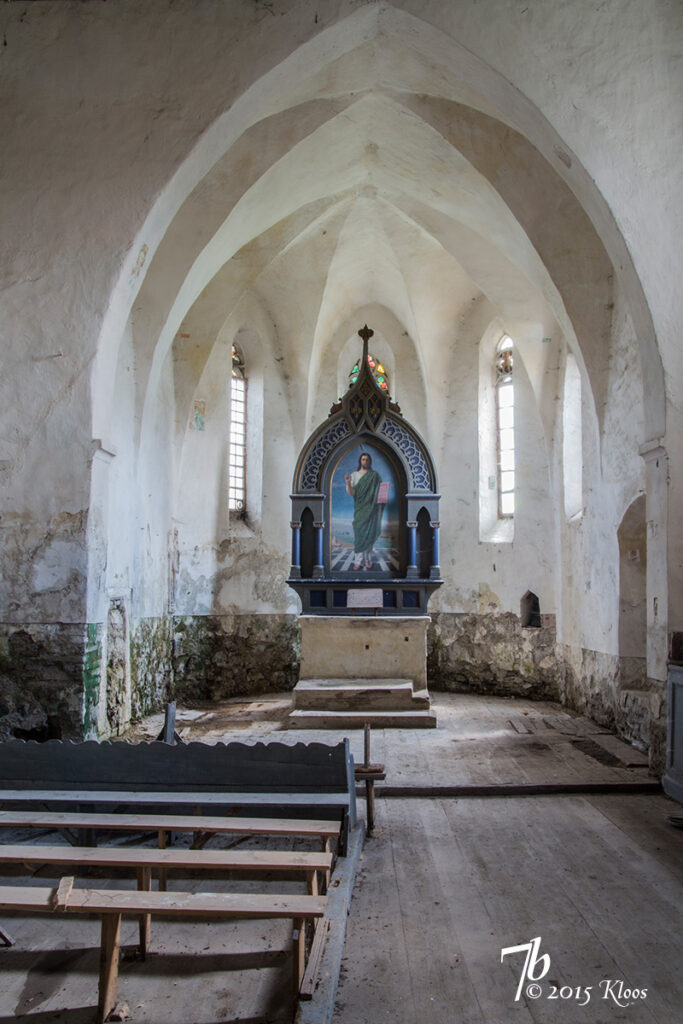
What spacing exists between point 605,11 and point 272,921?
23.8ft

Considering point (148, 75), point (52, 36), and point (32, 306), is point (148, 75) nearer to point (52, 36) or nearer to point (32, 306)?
point (52, 36)

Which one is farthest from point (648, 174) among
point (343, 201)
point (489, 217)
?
point (343, 201)

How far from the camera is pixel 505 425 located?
11.9 metres

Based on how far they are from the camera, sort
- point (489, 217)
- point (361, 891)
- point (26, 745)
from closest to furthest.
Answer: point (361, 891) → point (26, 745) → point (489, 217)

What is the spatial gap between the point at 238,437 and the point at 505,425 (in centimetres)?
432

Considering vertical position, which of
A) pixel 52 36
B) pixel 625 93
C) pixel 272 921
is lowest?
pixel 272 921

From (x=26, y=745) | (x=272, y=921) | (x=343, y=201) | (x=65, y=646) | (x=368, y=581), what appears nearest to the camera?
(x=272, y=921)

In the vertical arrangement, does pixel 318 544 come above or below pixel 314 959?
above

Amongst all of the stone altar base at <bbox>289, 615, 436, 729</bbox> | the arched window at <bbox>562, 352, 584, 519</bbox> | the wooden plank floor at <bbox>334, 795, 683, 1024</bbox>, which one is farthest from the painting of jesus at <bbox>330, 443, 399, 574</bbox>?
Answer: the wooden plank floor at <bbox>334, 795, 683, 1024</bbox>

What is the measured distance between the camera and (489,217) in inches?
351

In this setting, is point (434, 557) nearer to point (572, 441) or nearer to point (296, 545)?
point (296, 545)

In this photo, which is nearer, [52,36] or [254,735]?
[52,36]

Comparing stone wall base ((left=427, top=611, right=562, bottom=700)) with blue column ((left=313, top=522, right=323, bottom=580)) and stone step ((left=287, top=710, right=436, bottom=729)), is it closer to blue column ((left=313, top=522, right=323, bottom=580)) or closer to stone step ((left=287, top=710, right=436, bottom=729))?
blue column ((left=313, top=522, right=323, bottom=580))

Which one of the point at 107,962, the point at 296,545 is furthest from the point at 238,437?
the point at 107,962
